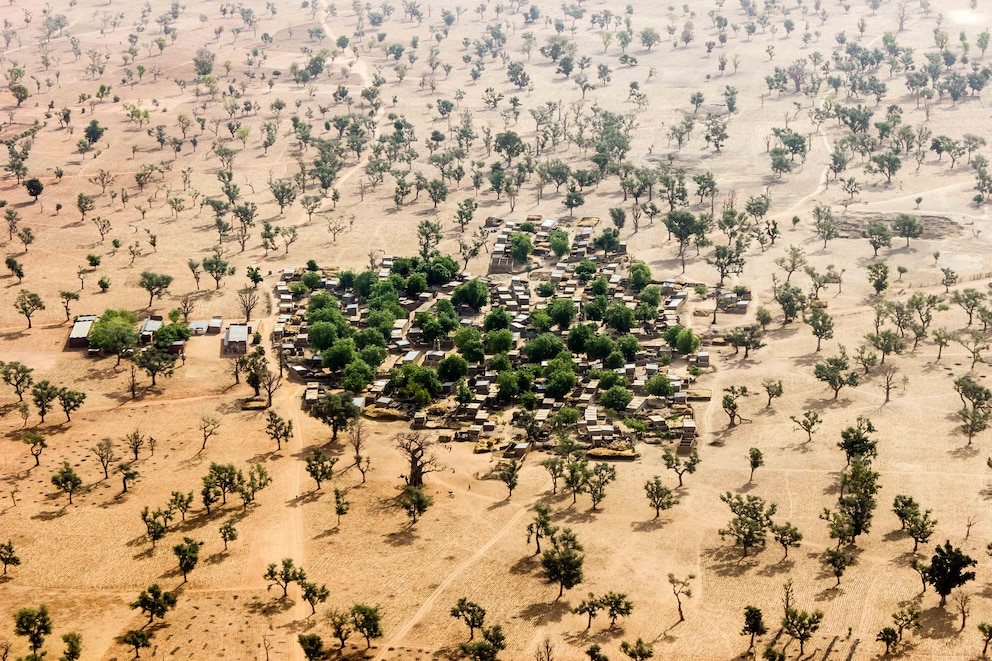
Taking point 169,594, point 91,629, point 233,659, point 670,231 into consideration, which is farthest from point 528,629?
point 670,231

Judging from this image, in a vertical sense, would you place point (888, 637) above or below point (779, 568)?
above

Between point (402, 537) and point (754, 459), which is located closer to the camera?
point (402, 537)

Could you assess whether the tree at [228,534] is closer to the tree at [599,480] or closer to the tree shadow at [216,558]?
the tree shadow at [216,558]

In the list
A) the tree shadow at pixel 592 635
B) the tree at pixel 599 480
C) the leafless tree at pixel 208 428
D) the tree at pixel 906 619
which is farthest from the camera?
the leafless tree at pixel 208 428

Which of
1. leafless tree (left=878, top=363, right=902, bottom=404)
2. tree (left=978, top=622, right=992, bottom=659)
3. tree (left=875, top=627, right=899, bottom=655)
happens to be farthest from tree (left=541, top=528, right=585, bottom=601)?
leafless tree (left=878, top=363, right=902, bottom=404)

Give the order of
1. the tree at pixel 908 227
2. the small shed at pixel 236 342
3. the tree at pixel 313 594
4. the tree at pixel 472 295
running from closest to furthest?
the tree at pixel 313 594
the small shed at pixel 236 342
the tree at pixel 472 295
the tree at pixel 908 227

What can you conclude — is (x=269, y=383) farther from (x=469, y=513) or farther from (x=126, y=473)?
(x=469, y=513)

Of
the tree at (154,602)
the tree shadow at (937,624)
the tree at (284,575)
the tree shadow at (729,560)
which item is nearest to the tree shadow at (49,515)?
the tree at (154,602)

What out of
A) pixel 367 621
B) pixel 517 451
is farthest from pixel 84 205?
pixel 367 621
